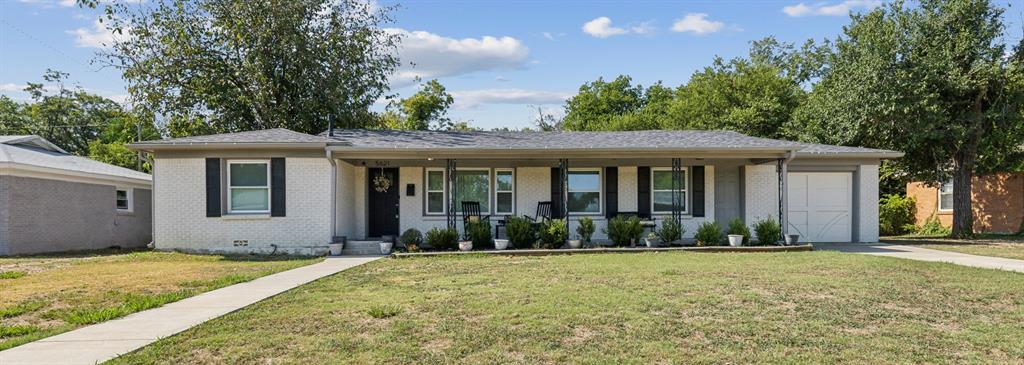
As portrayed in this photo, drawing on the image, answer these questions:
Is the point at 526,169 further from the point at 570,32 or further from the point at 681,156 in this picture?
the point at 570,32

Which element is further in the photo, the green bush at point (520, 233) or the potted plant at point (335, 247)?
the green bush at point (520, 233)

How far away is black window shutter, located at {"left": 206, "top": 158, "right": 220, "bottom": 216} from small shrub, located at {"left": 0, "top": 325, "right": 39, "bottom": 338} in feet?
26.1

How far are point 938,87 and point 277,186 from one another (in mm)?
16437

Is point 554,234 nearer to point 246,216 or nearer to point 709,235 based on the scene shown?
point 709,235

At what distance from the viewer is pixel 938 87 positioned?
16797 millimetres

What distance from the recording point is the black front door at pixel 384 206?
623 inches

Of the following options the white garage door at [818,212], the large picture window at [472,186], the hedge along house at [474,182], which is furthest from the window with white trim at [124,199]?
the white garage door at [818,212]

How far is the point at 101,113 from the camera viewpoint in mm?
39625

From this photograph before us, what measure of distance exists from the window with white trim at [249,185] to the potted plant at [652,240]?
8.05 meters

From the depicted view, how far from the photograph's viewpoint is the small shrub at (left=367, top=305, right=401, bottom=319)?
5.87 meters

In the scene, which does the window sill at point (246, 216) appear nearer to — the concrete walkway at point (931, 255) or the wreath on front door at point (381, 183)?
the wreath on front door at point (381, 183)

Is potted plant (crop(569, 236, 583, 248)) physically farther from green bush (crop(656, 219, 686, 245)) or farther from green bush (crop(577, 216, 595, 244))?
green bush (crop(656, 219, 686, 245))

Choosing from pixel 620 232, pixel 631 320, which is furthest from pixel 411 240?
pixel 631 320

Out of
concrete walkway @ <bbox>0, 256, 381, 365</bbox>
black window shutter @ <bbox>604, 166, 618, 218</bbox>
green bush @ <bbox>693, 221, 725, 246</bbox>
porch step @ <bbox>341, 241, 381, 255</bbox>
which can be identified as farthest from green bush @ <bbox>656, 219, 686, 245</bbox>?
concrete walkway @ <bbox>0, 256, 381, 365</bbox>
